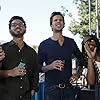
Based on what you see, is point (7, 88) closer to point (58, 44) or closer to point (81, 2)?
point (58, 44)

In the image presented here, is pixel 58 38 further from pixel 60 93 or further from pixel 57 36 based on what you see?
pixel 60 93

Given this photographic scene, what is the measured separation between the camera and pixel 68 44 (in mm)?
5715

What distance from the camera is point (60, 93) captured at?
217 inches

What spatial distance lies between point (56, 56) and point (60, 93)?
1.81 feet

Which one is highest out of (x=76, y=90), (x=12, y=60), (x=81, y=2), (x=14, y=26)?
(x=81, y=2)

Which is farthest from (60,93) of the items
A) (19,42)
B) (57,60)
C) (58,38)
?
(19,42)

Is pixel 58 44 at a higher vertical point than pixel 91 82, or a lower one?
higher

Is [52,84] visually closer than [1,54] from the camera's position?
No

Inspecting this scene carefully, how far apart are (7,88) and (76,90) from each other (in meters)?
1.13

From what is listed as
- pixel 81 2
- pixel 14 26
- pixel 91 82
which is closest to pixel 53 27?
pixel 14 26

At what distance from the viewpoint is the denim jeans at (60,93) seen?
217 inches

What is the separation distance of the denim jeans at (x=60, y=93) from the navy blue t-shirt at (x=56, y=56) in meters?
0.11

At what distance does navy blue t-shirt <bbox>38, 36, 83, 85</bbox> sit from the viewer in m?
5.57

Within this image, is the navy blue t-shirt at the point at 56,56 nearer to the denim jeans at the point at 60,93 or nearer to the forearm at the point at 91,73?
the denim jeans at the point at 60,93
